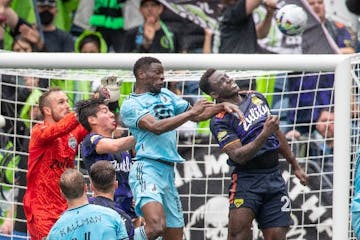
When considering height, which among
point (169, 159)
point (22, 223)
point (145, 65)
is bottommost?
point (22, 223)

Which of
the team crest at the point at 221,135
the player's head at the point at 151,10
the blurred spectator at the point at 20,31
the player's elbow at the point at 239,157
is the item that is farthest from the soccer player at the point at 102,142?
the player's head at the point at 151,10

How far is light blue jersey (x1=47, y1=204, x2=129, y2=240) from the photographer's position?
34.3 ft

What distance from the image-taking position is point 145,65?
40.8 feet

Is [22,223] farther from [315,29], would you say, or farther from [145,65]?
[315,29]

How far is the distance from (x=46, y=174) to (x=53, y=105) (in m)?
0.63

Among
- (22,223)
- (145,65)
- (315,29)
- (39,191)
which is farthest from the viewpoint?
(315,29)

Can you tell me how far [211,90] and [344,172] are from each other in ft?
4.52

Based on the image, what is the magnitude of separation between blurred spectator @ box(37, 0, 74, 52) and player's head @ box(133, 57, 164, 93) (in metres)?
4.59

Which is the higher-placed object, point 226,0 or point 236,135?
point 226,0

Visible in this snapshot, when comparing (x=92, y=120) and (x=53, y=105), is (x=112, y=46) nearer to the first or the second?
(x=53, y=105)

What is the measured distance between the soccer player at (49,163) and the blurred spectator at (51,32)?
12.0ft

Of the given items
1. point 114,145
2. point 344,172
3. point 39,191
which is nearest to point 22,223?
point 39,191

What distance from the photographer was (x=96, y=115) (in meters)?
12.9

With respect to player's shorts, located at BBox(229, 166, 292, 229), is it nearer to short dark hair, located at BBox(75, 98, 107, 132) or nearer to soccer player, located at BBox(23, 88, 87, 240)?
short dark hair, located at BBox(75, 98, 107, 132)
